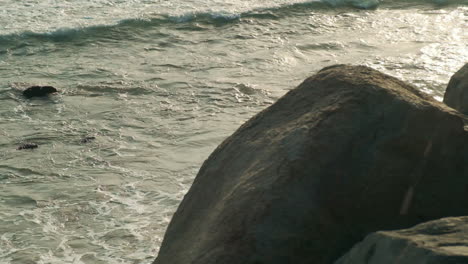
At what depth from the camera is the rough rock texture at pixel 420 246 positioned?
8.12 ft

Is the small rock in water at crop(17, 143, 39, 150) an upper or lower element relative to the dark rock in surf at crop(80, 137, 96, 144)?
lower

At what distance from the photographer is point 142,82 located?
9297 mm

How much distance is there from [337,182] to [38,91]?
244 inches

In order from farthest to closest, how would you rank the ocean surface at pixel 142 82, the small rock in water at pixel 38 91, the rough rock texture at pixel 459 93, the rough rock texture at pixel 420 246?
the small rock in water at pixel 38 91 → the ocean surface at pixel 142 82 → the rough rock texture at pixel 459 93 → the rough rock texture at pixel 420 246

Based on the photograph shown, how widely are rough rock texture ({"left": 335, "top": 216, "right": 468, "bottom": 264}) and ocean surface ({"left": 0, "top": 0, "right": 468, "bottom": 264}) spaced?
7.79 ft

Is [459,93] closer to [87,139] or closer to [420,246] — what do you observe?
[420,246]

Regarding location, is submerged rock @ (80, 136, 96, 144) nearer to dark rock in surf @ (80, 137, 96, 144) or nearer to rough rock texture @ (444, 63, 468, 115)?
dark rock in surf @ (80, 137, 96, 144)

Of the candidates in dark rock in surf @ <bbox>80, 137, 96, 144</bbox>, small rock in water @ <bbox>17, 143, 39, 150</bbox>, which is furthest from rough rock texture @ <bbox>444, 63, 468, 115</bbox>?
small rock in water @ <bbox>17, 143, 39, 150</bbox>

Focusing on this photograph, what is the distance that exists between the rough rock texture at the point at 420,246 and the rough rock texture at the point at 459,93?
78.5 inches

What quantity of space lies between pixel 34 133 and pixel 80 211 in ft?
6.92

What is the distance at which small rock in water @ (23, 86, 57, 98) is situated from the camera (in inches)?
346

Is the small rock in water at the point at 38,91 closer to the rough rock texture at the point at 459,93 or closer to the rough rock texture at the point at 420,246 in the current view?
the rough rock texture at the point at 459,93

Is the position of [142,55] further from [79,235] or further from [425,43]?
[79,235]

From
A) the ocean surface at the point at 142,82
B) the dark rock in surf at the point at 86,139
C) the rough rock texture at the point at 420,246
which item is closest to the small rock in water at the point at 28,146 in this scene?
the ocean surface at the point at 142,82
